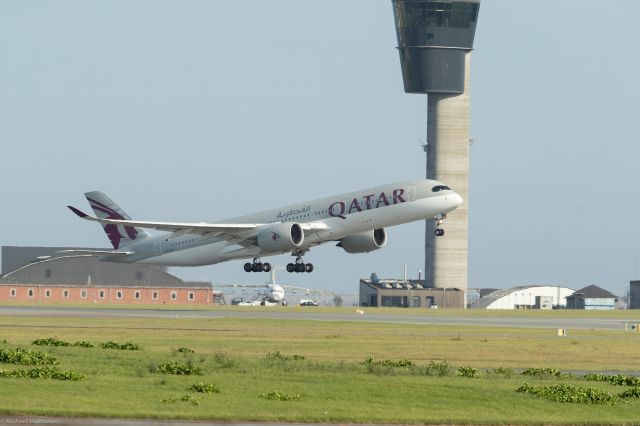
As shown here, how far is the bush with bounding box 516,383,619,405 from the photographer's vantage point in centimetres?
3266

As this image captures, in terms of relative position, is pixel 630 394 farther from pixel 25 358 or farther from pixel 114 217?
pixel 114 217

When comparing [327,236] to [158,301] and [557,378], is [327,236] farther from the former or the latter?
[158,301]

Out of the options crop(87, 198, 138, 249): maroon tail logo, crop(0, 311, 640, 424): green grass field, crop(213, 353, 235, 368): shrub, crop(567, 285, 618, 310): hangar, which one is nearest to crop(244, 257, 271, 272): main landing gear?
crop(87, 198, 138, 249): maroon tail logo

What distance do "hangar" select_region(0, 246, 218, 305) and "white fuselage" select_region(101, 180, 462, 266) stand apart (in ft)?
239

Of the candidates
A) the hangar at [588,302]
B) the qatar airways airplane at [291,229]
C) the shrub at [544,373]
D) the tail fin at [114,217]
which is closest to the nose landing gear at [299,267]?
the qatar airways airplane at [291,229]

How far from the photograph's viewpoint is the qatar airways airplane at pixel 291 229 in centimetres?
8106

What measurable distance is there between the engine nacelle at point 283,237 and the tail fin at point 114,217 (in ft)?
53.2

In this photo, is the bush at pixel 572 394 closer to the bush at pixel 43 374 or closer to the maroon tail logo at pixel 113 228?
the bush at pixel 43 374

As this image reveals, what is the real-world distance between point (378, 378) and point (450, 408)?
14.5ft

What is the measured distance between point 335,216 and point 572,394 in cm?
5107

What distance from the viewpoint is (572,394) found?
33125 mm

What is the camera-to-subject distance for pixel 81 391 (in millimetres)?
30828

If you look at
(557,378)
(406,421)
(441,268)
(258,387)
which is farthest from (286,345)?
(441,268)

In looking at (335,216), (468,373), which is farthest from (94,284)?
(468,373)
